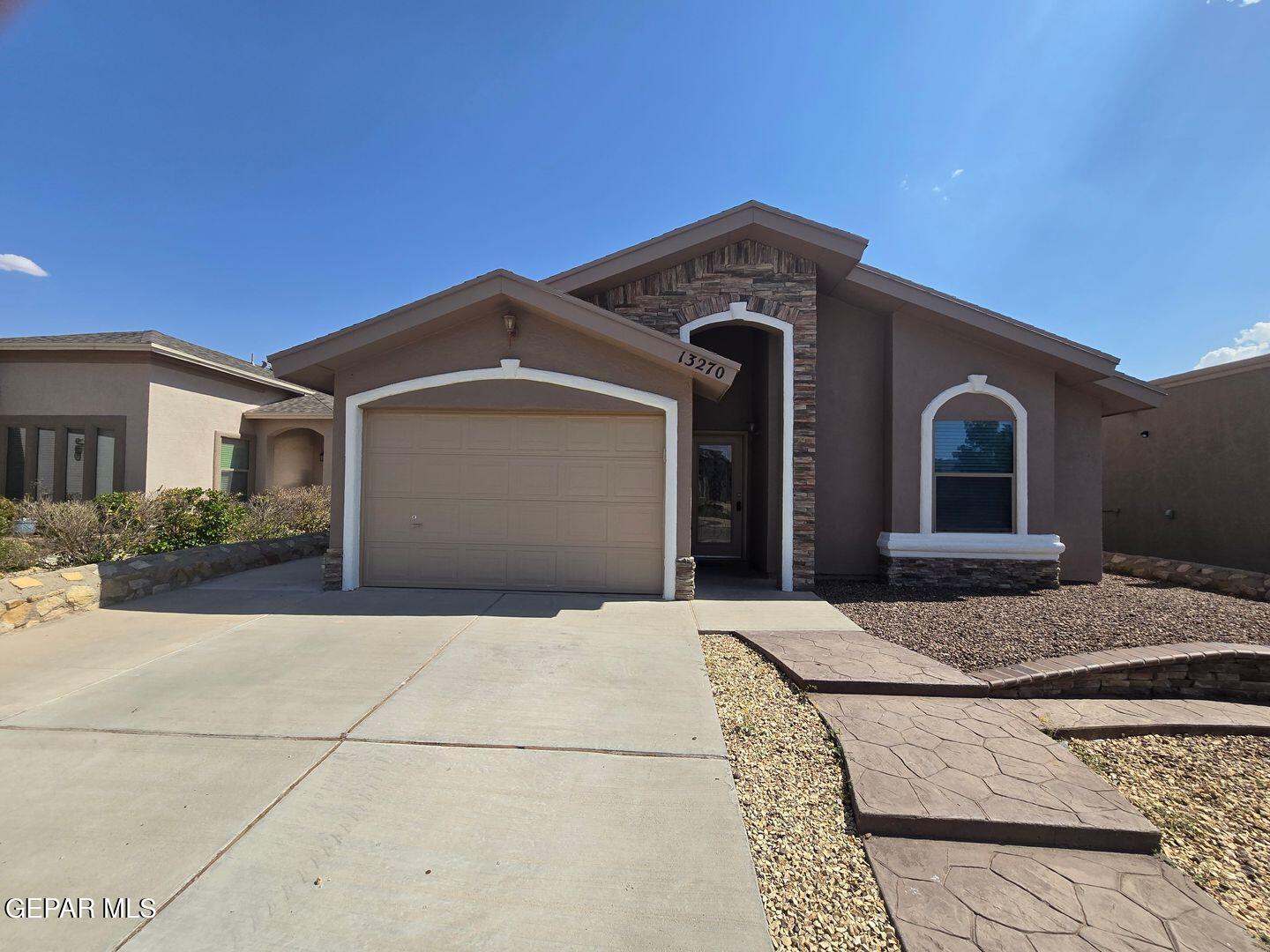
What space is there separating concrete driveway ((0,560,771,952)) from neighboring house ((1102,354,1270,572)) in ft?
40.2

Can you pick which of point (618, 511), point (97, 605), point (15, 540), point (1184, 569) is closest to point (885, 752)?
point (618, 511)

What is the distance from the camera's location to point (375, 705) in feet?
12.8

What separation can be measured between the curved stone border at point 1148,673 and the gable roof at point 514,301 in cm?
419

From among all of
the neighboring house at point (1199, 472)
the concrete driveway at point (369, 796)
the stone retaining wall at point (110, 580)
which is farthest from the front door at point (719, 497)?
the neighboring house at point (1199, 472)

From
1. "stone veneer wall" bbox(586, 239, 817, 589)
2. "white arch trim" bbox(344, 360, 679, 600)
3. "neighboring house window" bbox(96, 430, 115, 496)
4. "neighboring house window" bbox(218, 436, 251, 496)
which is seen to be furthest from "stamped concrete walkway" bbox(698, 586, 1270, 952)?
"neighboring house window" bbox(218, 436, 251, 496)

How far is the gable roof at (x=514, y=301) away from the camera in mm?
6742

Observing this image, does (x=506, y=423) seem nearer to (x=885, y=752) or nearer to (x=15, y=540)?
(x=885, y=752)

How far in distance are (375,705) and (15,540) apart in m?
7.93

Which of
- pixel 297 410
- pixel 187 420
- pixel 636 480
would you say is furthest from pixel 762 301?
pixel 187 420

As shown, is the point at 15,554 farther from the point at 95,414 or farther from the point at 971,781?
the point at 971,781

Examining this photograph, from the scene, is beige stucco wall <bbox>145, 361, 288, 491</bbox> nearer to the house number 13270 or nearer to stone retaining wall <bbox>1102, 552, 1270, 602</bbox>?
the house number 13270

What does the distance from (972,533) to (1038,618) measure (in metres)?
2.31

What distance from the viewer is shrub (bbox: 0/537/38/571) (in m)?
6.95

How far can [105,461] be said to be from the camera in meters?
12.1
